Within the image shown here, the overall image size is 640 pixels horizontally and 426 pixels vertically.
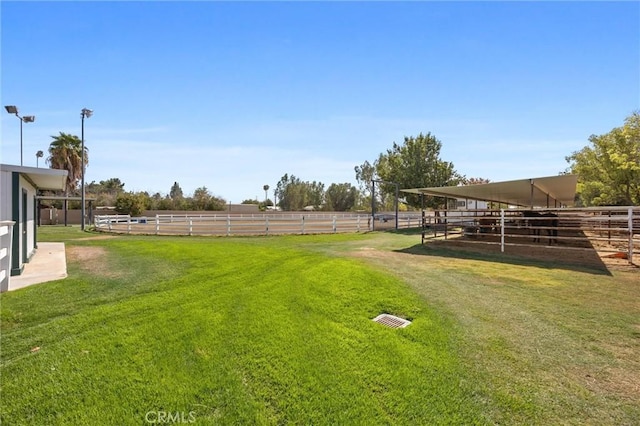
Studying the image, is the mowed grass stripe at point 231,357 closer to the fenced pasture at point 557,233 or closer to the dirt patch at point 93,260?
the dirt patch at point 93,260

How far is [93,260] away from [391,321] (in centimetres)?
738

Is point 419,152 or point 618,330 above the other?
point 419,152

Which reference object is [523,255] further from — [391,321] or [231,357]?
[231,357]

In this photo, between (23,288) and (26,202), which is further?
(26,202)

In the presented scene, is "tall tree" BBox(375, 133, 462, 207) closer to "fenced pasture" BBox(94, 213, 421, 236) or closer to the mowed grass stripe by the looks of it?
"fenced pasture" BBox(94, 213, 421, 236)

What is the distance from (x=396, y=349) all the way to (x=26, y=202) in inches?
376

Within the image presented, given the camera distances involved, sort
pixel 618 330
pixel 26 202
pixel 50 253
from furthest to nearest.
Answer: pixel 50 253, pixel 26 202, pixel 618 330

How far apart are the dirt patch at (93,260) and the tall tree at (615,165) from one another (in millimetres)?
23013

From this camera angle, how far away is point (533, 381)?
2918 millimetres

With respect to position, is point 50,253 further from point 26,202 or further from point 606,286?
point 606,286

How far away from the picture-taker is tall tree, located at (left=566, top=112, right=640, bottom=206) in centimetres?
2088

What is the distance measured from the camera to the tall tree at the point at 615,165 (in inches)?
822

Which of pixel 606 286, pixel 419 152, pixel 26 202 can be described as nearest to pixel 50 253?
pixel 26 202

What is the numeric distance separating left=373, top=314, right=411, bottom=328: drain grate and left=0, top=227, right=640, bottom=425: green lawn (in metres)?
0.16
